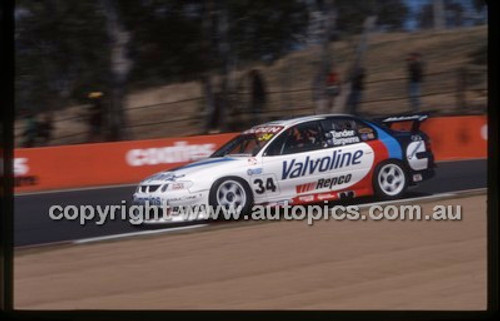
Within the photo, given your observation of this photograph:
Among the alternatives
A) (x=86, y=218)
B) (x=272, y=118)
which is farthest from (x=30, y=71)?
(x=86, y=218)

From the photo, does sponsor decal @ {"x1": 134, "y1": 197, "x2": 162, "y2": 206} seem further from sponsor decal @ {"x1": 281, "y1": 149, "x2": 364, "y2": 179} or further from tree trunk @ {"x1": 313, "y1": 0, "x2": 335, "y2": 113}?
tree trunk @ {"x1": 313, "y1": 0, "x2": 335, "y2": 113}

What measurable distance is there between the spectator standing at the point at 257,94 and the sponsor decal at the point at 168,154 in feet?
8.03

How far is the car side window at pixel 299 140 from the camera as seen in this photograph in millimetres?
9578

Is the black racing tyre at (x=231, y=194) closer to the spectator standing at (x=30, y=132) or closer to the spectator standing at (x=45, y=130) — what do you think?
the spectator standing at (x=30, y=132)

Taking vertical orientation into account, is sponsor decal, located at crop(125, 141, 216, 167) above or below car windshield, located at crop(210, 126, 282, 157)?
above

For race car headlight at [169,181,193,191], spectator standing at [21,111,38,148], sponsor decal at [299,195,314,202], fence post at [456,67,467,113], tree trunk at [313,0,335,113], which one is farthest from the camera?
fence post at [456,67,467,113]

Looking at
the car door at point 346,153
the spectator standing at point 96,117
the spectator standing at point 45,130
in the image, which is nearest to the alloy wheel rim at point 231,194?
the car door at point 346,153

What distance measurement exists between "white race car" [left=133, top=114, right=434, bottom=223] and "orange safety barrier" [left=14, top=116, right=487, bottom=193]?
13.9 ft

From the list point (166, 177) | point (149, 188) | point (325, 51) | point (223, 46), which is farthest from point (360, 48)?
point (149, 188)

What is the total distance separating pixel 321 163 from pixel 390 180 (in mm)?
1137

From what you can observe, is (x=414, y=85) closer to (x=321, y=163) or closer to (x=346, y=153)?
(x=346, y=153)

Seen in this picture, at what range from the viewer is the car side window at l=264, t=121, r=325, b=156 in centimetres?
→ 958

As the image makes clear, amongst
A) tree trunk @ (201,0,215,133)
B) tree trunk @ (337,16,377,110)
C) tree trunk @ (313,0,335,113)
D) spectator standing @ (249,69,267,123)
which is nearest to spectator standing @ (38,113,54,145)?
tree trunk @ (201,0,215,133)
